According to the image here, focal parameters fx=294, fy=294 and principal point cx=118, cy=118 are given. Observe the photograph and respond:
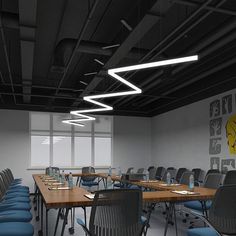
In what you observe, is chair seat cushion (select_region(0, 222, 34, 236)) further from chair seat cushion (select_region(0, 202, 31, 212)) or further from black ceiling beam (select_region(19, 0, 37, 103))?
black ceiling beam (select_region(19, 0, 37, 103))

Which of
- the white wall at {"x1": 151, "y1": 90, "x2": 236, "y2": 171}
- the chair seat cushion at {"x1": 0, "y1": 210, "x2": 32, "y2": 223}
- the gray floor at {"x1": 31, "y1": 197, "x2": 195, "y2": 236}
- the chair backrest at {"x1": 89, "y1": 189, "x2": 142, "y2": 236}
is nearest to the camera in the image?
the chair backrest at {"x1": 89, "y1": 189, "x2": 142, "y2": 236}

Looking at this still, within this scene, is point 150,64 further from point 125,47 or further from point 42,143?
point 42,143

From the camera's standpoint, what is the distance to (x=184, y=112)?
31.3 feet

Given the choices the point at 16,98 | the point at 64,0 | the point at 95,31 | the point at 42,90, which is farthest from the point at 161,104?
the point at 64,0

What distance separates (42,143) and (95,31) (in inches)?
248

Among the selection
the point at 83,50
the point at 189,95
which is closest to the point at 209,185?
the point at 83,50

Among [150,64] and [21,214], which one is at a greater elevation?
[150,64]

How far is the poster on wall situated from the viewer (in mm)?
7195

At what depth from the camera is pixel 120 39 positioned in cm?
541

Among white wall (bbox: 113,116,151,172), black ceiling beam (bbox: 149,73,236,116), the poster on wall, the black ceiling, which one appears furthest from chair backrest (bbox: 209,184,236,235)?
white wall (bbox: 113,116,151,172)

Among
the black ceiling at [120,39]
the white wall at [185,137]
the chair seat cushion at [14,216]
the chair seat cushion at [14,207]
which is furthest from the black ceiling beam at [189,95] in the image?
the chair seat cushion at [14,216]

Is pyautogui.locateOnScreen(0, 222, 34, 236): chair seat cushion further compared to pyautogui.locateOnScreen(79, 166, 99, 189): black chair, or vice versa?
pyautogui.locateOnScreen(79, 166, 99, 189): black chair

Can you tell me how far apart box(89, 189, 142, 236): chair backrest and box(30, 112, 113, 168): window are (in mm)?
8626

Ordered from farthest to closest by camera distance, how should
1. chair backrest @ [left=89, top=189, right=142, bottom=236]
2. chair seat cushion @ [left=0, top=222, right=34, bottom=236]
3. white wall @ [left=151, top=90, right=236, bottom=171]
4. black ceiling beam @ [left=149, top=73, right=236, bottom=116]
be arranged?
1. white wall @ [left=151, top=90, right=236, bottom=171]
2. black ceiling beam @ [left=149, top=73, right=236, bottom=116]
3. chair seat cushion @ [left=0, top=222, right=34, bottom=236]
4. chair backrest @ [left=89, top=189, right=142, bottom=236]
